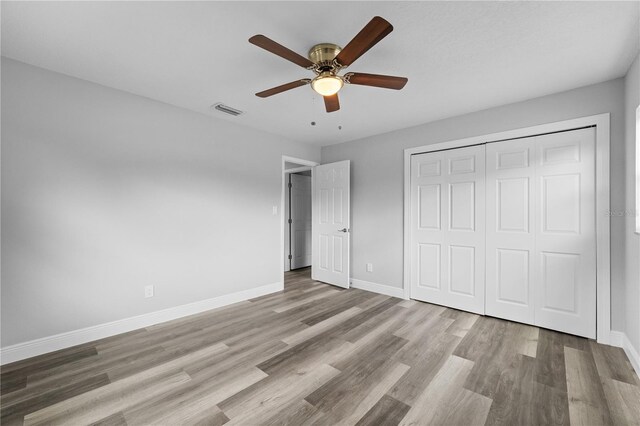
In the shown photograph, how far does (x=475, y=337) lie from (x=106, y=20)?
3968mm

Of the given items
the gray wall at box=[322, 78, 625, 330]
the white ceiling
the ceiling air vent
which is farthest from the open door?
the ceiling air vent

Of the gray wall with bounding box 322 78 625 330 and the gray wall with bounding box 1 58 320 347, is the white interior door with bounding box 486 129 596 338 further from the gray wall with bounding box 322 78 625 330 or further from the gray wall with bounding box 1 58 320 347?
the gray wall with bounding box 1 58 320 347

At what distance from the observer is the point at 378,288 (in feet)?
13.7

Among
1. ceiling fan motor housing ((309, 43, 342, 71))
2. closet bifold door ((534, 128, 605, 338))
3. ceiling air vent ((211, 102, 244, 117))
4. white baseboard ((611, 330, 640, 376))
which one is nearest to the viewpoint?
ceiling fan motor housing ((309, 43, 342, 71))

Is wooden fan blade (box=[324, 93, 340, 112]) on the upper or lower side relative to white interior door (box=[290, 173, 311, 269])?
upper

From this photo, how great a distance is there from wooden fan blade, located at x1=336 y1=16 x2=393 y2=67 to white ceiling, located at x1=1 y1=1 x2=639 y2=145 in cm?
24

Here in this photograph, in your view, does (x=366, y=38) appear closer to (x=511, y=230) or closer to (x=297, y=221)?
(x=511, y=230)

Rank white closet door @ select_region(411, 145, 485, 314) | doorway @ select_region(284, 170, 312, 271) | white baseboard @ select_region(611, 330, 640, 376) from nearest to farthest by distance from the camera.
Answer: white baseboard @ select_region(611, 330, 640, 376)
white closet door @ select_region(411, 145, 485, 314)
doorway @ select_region(284, 170, 312, 271)

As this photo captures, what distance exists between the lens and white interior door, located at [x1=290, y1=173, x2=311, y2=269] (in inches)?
237

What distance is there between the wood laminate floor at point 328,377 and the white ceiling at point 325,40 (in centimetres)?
247

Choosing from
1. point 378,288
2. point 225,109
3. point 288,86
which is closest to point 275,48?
point 288,86

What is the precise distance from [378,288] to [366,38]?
3.45 metres

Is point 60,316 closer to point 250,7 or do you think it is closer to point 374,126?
point 250,7

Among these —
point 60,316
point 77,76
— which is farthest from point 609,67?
point 60,316
